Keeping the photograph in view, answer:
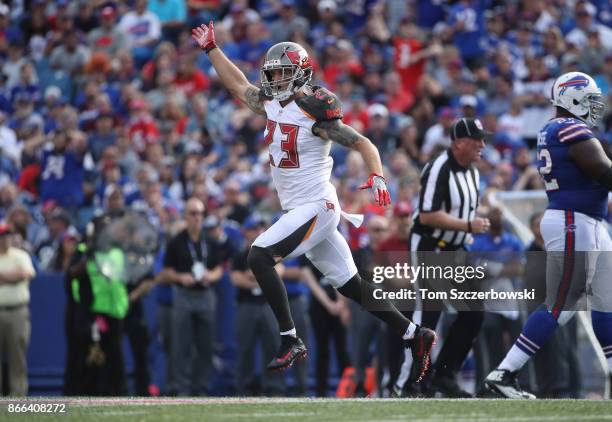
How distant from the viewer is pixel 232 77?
8.55 metres

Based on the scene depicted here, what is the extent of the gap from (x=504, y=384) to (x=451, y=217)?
1.32 metres

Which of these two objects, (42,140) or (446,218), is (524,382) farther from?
(42,140)

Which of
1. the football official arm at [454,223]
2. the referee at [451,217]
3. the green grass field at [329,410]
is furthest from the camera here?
the referee at [451,217]

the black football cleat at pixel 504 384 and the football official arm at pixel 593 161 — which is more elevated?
the football official arm at pixel 593 161

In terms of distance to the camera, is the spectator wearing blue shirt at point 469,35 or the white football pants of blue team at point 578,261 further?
the spectator wearing blue shirt at point 469,35

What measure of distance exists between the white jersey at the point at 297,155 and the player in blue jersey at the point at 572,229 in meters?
1.47

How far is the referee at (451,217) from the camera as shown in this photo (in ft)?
29.7

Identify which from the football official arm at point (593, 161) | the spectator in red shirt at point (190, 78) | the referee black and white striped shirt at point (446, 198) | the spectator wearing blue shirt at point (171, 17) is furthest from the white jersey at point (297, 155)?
the spectator wearing blue shirt at point (171, 17)

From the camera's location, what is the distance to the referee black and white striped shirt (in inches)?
356

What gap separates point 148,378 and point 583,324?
435cm

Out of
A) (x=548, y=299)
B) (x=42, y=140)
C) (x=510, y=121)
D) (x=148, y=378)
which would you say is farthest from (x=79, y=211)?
(x=548, y=299)

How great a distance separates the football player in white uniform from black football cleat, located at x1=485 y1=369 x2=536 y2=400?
48 cm

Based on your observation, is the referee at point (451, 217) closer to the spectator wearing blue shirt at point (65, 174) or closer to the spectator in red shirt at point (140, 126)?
the spectator wearing blue shirt at point (65, 174)

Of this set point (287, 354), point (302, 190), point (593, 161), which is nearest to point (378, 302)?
point (287, 354)
